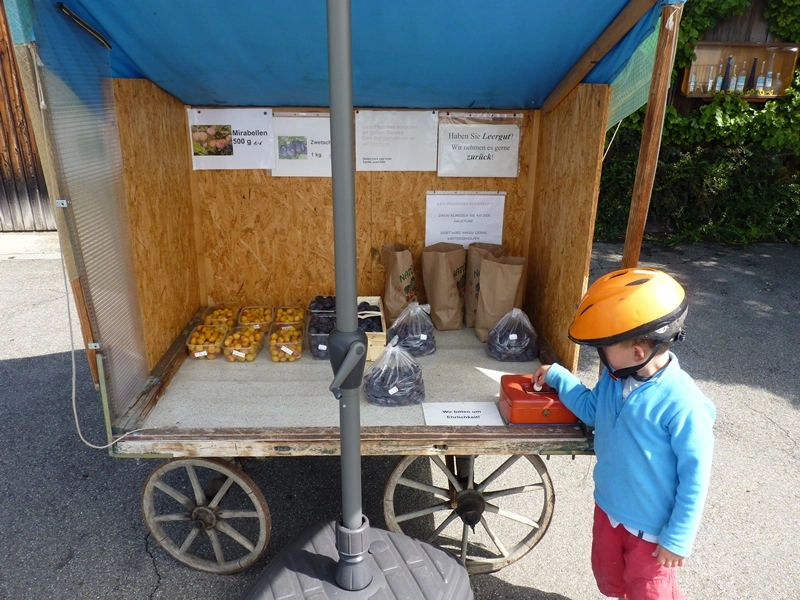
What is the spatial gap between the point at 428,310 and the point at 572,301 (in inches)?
40.1

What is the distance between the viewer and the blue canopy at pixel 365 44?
2467mm

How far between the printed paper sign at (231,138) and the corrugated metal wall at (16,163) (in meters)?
6.48

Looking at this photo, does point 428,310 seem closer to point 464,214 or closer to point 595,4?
point 464,214

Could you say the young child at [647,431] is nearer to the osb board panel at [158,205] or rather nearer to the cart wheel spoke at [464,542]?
the cart wheel spoke at [464,542]

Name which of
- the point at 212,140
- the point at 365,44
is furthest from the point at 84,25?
the point at 212,140

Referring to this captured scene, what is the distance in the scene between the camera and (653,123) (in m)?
2.33

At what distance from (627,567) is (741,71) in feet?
32.7

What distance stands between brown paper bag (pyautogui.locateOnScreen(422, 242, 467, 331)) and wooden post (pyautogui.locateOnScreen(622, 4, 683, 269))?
5.12 feet

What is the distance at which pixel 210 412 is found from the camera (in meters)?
2.86

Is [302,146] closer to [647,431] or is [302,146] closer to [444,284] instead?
[444,284]

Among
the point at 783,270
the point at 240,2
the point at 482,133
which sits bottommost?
the point at 783,270

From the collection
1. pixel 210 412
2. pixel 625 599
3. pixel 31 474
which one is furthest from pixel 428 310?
pixel 31 474

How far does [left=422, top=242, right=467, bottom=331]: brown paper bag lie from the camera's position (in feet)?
13.0

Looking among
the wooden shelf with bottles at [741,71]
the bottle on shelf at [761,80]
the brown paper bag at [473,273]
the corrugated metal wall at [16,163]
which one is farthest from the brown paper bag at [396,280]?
the bottle on shelf at [761,80]
